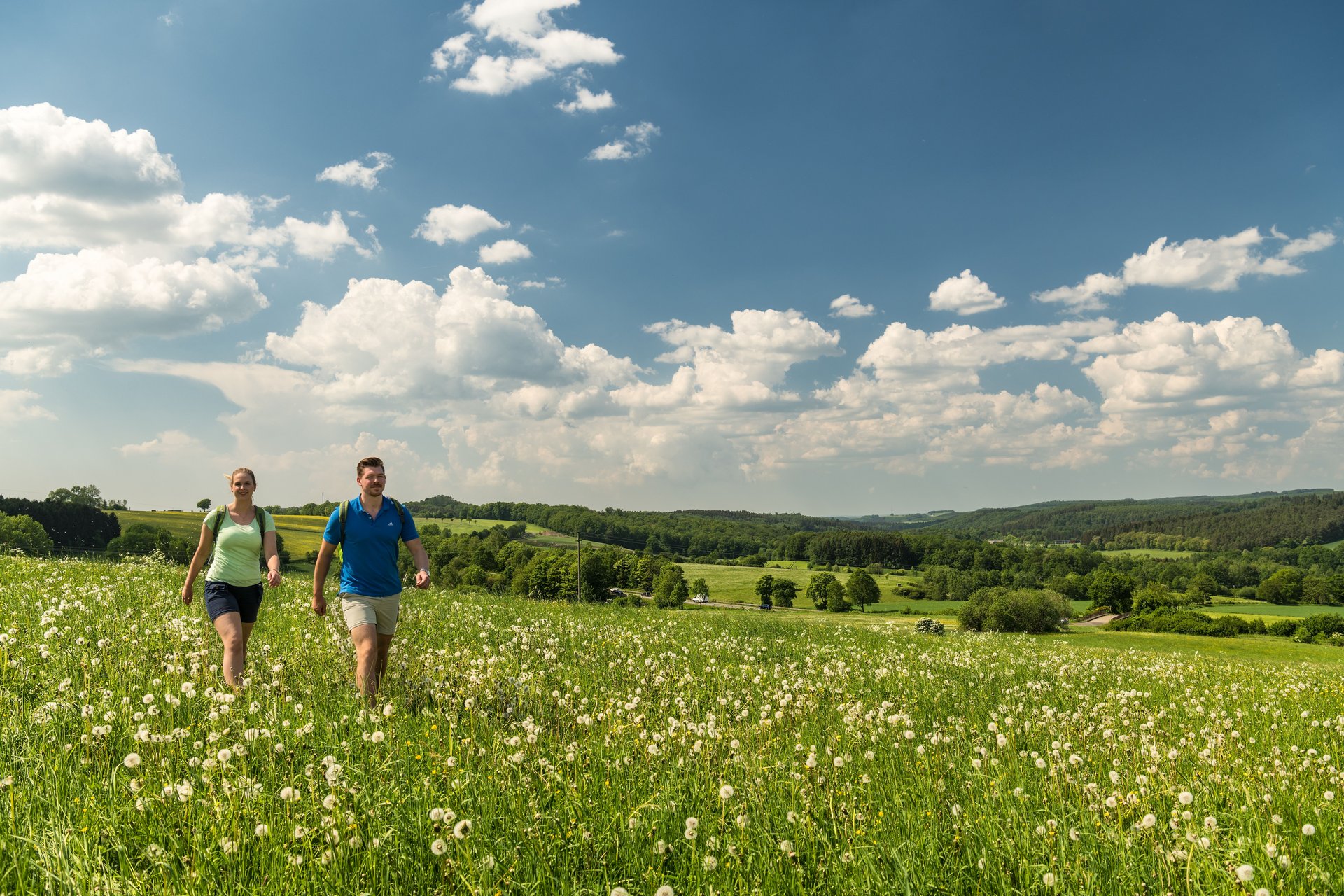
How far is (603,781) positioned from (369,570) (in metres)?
4.16

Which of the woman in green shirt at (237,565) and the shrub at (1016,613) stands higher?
the woman in green shirt at (237,565)

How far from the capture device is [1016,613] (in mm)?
88750

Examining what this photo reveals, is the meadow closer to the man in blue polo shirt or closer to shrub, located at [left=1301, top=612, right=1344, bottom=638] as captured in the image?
the man in blue polo shirt

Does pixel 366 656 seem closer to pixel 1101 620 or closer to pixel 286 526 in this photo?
pixel 286 526

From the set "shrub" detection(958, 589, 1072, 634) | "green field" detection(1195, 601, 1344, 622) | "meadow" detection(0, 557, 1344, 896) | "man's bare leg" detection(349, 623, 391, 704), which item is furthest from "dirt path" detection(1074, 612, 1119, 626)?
"man's bare leg" detection(349, 623, 391, 704)

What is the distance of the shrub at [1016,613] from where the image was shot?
87.6 meters

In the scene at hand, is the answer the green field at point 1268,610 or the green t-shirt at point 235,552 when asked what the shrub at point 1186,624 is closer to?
the green field at point 1268,610

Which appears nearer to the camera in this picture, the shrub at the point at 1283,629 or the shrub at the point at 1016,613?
the shrub at the point at 1016,613

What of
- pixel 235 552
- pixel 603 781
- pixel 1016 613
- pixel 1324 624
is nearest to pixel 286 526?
pixel 1016 613

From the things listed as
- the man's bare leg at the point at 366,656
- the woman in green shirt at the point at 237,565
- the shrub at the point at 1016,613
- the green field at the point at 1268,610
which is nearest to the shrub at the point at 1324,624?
the green field at the point at 1268,610

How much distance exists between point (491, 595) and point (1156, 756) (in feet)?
57.5

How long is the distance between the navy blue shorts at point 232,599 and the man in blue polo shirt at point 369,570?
896mm

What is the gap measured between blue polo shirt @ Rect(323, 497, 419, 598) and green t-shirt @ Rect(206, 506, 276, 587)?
0.99 metres

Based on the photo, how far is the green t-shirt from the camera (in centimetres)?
811
